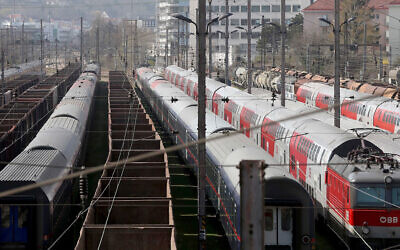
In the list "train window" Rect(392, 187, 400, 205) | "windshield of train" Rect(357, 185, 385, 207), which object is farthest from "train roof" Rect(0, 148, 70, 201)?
"train window" Rect(392, 187, 400, 205)

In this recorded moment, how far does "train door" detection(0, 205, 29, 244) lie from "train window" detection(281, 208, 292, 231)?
5901 millimetres

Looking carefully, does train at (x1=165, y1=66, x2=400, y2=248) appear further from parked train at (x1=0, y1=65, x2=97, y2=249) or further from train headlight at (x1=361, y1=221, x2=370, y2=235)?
parked train at (x1=0, y1=65, x2=97, y2=249)

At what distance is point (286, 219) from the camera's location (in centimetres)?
1584

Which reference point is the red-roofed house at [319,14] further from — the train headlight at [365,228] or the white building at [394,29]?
the train headlight at [365,228]

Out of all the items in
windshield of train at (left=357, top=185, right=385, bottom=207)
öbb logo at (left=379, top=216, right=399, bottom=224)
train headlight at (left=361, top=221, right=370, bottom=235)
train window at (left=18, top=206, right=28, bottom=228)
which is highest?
windshield of train at (left=357, top=185, right=385, bottom=207)

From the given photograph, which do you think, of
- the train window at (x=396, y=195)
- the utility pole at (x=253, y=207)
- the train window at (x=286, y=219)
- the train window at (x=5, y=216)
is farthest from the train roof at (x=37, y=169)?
the utility pole at (x=253, y=207)

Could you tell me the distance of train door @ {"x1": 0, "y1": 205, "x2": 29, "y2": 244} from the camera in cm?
1681

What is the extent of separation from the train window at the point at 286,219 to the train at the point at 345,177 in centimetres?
126

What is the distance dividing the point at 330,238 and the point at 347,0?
9153cm

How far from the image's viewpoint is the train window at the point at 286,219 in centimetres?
1581

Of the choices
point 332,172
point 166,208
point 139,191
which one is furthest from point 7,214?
point 332,172

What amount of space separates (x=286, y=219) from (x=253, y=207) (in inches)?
300

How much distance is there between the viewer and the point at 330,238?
20.6 m

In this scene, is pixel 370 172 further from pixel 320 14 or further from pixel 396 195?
pixel 320 14
